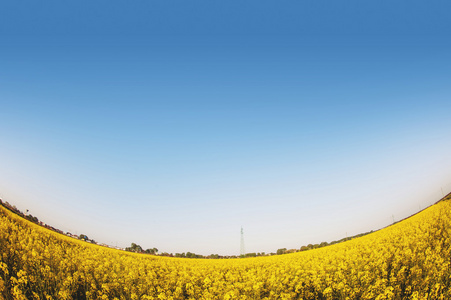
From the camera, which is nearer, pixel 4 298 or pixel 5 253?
pixel 4 298

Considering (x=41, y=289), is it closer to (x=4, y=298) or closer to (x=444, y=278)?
(x=4, y=298)

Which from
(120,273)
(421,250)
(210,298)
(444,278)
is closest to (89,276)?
(120,273)

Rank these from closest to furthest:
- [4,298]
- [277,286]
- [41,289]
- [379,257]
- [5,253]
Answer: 1. [4,298]
2. [41,289]
3. [277,286]
4. [5,253]
5. [379,257]

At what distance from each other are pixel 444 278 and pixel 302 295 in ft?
16.6

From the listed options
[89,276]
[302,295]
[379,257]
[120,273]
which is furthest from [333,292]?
[89,276]

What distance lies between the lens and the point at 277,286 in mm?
6695

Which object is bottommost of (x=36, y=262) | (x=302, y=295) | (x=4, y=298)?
(x=302, y=295)

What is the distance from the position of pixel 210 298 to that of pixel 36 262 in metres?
5.47

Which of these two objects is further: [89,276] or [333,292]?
[333,292]

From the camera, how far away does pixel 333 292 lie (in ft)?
22.7

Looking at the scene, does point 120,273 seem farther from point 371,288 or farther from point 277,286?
point 371,288

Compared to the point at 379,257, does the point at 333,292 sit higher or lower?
lower

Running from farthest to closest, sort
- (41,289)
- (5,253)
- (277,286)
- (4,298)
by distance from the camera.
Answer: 1. (5,253)
2. (277,286)
3. (41,289)
4. (4,298)

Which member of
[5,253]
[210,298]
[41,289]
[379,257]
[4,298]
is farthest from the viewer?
[379,257]
